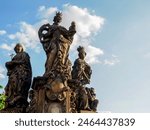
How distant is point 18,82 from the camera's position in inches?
631

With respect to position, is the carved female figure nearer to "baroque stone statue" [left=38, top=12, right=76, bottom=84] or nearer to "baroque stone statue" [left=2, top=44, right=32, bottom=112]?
"baroque stone statue" [left=2, top=44, right=32, bottom=112]

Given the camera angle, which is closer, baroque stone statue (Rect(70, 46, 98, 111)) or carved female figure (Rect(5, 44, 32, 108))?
baroque stone statue (Rect(70, 46, 98, 111))

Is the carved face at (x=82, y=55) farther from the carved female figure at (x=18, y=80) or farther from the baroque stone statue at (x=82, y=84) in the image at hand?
the carved female figure at (x=18, y=80)

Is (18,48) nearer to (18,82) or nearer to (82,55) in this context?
(18,82)

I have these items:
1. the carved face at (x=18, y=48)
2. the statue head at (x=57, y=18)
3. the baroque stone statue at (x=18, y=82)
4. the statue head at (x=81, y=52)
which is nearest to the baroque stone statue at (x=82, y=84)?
the statue head at (x=81, y=52)

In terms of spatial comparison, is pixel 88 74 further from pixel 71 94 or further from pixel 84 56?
pixel 71 94

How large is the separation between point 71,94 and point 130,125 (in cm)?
434

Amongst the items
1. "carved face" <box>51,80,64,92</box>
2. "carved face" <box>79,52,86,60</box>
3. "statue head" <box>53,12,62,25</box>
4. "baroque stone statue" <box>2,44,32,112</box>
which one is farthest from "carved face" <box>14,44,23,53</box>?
"carved face" <box>51,80,64,92</box>

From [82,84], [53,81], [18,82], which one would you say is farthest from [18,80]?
[82,84]

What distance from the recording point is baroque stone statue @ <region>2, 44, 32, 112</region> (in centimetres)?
1580

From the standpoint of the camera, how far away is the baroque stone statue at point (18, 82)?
15.8 metres

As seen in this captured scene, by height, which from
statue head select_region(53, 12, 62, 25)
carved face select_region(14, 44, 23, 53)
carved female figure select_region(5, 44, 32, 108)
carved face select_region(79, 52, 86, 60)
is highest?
statue head select_region(53, 12, 62, 25)

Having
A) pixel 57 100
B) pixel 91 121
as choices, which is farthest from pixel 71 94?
pixel 91 121

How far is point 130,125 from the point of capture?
36.6ft
